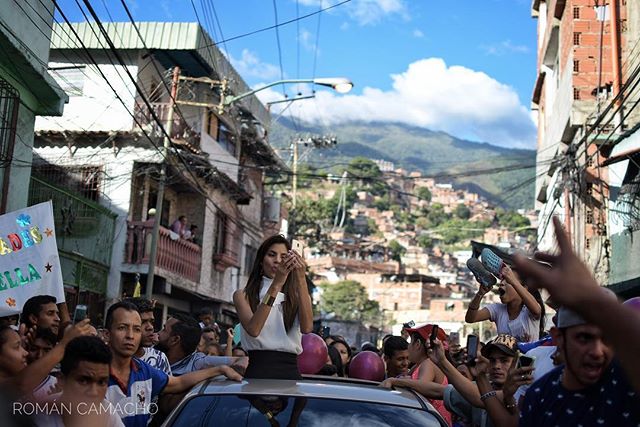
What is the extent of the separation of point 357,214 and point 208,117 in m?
144

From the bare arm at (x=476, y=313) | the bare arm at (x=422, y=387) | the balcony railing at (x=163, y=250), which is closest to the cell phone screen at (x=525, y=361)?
the bare arm at (x=422, y=387)

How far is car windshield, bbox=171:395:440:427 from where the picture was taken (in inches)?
195

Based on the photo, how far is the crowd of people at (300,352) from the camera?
2.77 metres

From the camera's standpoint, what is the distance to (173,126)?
80.0 feet

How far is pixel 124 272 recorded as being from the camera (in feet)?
78.0

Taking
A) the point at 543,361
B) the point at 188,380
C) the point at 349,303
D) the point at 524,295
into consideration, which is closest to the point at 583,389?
the point at 543,361

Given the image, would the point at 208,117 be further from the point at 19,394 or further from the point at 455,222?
the point at 455,222

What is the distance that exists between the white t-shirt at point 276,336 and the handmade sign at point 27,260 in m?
4.05

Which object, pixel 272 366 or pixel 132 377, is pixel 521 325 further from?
pixel 132 377

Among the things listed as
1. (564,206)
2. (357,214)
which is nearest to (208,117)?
(564,206)

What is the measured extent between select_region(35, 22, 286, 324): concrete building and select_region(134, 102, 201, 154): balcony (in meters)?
0.04

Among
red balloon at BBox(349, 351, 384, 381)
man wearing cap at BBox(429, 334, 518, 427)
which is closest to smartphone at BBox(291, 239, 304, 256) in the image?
man wearing cap at BBox(429, 334, 518, 427)

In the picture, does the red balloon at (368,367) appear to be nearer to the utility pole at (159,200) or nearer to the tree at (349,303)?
the utility pole at (159,200)

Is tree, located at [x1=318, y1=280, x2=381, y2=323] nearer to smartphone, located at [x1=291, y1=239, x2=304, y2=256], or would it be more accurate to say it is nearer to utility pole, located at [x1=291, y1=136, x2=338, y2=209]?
utility pole, located at [x1=291, y1=136, x2=338, y2=209]
